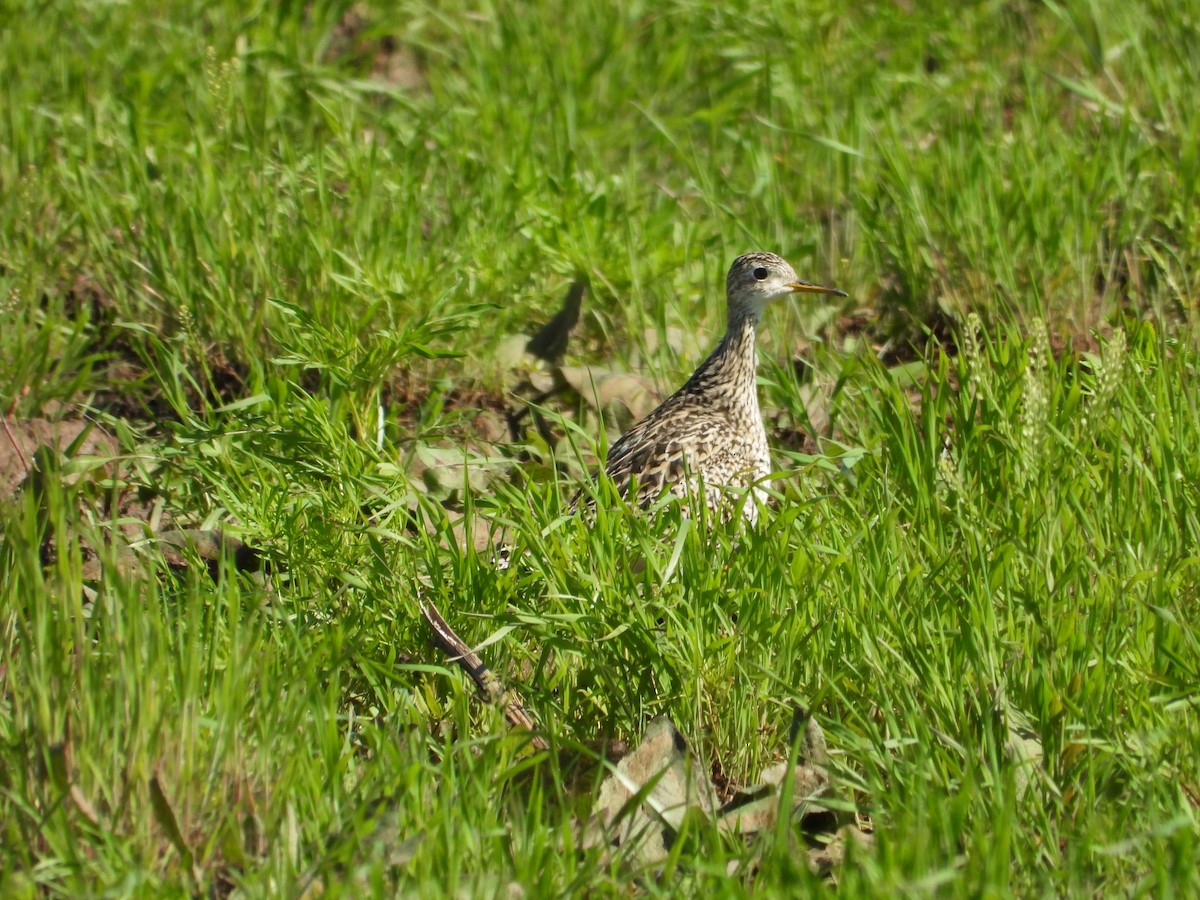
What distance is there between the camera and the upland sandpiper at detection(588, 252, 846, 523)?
5070 millimetres

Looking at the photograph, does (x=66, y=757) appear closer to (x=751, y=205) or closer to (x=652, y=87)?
(x=751, y=205)

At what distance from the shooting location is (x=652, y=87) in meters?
7.59

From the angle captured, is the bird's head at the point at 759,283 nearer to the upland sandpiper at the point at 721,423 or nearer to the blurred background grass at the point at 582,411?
the upland sandpiper at the point at 721,423

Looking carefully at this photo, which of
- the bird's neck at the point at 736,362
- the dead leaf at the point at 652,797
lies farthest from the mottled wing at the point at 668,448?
the dead leaf at the point at 652,797

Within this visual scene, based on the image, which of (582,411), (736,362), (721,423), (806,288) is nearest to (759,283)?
(806,288)

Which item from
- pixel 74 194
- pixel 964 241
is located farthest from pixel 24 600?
pixel 964 241

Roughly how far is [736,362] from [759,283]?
1.05ft

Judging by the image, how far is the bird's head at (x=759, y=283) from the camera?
567 cm

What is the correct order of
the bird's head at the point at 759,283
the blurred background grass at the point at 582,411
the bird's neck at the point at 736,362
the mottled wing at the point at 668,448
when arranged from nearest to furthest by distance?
the blurred background grass at the point at 582,411
the mottled wing at the point at 668,448
the bird's neck at the point at 736,362
the bird's head at the point at 759,283

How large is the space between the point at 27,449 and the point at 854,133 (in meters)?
3.67

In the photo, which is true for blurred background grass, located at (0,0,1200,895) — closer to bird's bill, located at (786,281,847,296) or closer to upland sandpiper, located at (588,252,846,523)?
upland sandpiper, located at (588,252,846,523)

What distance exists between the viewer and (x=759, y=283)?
18.6 feet

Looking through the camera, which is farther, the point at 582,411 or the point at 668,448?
the point at 582,411

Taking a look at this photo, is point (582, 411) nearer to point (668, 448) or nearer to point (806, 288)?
point (668, 448)
